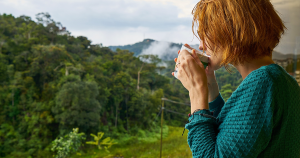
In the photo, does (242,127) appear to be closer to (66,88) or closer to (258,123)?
(258,123)

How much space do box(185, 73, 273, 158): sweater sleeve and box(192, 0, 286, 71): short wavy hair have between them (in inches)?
2.8

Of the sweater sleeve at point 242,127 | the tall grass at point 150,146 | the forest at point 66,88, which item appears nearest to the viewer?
the sweater sleeve at point 242,127

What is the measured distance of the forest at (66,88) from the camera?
3611 millimetres

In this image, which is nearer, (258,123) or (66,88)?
(258,123)

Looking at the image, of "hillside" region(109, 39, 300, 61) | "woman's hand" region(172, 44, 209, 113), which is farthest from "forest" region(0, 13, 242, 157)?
"woman's hand" region(172, 44, 209, 113)

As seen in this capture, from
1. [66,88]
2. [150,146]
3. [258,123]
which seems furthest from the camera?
[66,88]

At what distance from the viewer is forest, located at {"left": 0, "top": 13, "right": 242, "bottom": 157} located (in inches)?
142

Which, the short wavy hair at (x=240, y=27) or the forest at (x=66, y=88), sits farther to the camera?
the forest at (x=66, y=88)

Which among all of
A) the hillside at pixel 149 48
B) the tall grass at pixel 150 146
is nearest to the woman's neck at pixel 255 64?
the tall grass at pixel 150 146

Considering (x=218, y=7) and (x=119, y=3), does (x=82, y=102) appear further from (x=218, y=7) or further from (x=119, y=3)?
(x=218, y=7)

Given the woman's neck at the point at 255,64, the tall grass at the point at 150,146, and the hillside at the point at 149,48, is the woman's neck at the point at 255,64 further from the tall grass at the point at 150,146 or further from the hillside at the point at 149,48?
the hillside at the point at 149,48

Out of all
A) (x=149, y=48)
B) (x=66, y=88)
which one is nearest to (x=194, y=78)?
(x=149, y=48)

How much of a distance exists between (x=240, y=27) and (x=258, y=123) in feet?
0.53

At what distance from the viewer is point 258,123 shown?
0.31 m
